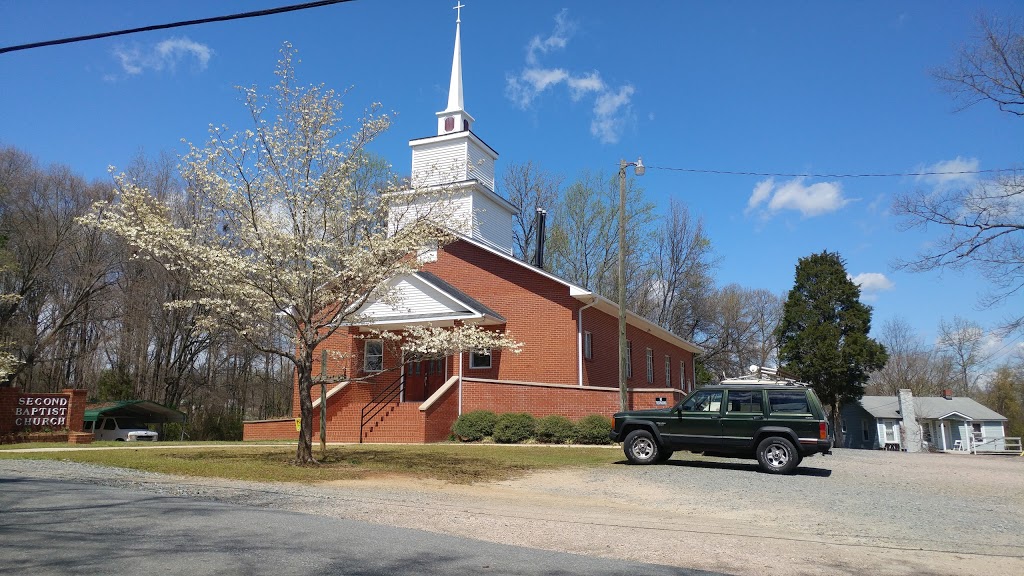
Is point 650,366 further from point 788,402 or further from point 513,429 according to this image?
point 788,402

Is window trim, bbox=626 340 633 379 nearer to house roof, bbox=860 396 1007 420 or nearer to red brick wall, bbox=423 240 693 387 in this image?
red brick wall, bbox=423 240 693 387

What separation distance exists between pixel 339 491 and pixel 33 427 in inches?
644

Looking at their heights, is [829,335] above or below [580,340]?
above

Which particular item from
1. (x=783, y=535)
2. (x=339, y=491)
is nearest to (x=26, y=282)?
(x=339, y=491)

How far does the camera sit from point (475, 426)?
865 inches

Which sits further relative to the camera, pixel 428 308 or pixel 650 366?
pixel 650 366

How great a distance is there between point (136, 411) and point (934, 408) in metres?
51.0

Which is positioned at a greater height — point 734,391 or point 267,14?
point 267,14

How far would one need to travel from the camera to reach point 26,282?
34250 millimetres

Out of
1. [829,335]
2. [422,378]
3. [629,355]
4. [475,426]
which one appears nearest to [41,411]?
[422,378]

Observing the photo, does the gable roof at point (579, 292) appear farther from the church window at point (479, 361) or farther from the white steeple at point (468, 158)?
the church window at point (479, 361)

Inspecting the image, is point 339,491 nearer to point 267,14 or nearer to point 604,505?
point 604,505

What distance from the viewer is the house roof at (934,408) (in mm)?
47938

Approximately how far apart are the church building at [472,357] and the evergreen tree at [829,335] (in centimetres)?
1839
